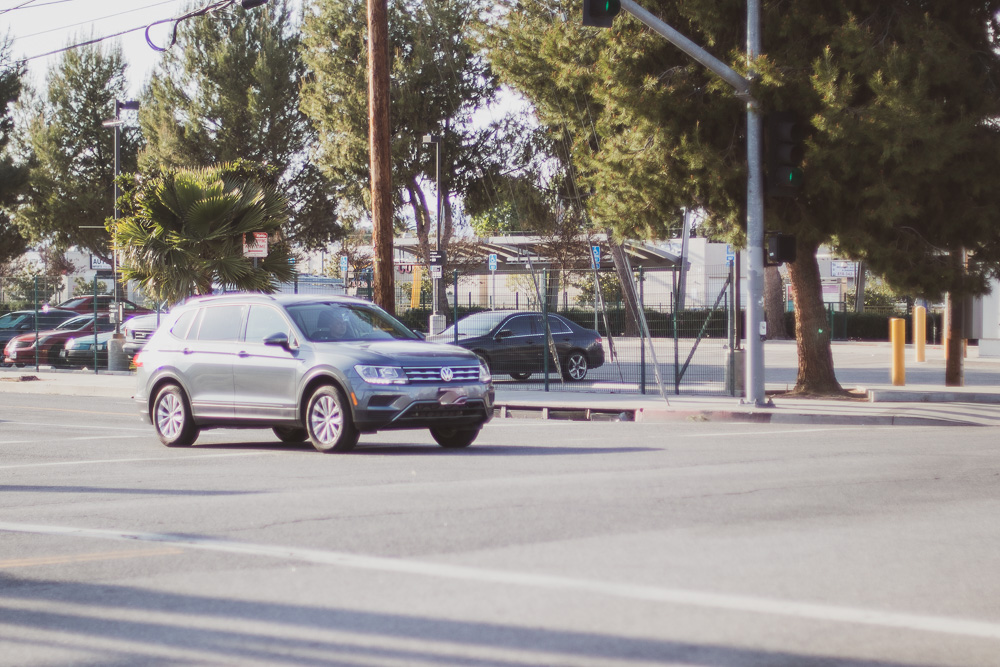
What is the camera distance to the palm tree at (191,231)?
23.2m

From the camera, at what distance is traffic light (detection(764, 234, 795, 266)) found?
18.3 m

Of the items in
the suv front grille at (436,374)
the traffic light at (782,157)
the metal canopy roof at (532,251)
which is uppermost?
the metal canopy roof at (532,251)

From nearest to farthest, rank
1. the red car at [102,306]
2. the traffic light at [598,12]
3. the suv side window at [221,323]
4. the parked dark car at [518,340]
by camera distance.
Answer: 1. the suv side window at [221,323]
2. the traffic light at [598,12]
3. the parked dark car at [518,340]
4. the red car at [102,306]

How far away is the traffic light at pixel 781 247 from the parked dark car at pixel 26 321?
21893 mm

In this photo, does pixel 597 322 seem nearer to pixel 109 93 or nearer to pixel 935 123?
pixel 935 123

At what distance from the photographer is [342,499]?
955 cm

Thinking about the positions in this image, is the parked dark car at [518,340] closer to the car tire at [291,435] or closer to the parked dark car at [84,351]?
the car tire at [291,435]

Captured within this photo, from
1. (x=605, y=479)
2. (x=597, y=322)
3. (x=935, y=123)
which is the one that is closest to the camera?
(x=605, y=479)

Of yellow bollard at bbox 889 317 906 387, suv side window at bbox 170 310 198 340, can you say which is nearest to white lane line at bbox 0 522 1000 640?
suv side window at bbox 170 310 198 340

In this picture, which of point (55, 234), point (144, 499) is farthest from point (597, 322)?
point (55, 234)

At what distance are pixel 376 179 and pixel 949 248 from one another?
9998mm

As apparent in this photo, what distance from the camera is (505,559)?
7.10 m

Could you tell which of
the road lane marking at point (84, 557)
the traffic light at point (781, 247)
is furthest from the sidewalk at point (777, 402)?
the road lane marking at point (84, 557)

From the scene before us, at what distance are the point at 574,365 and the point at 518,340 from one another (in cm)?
130
